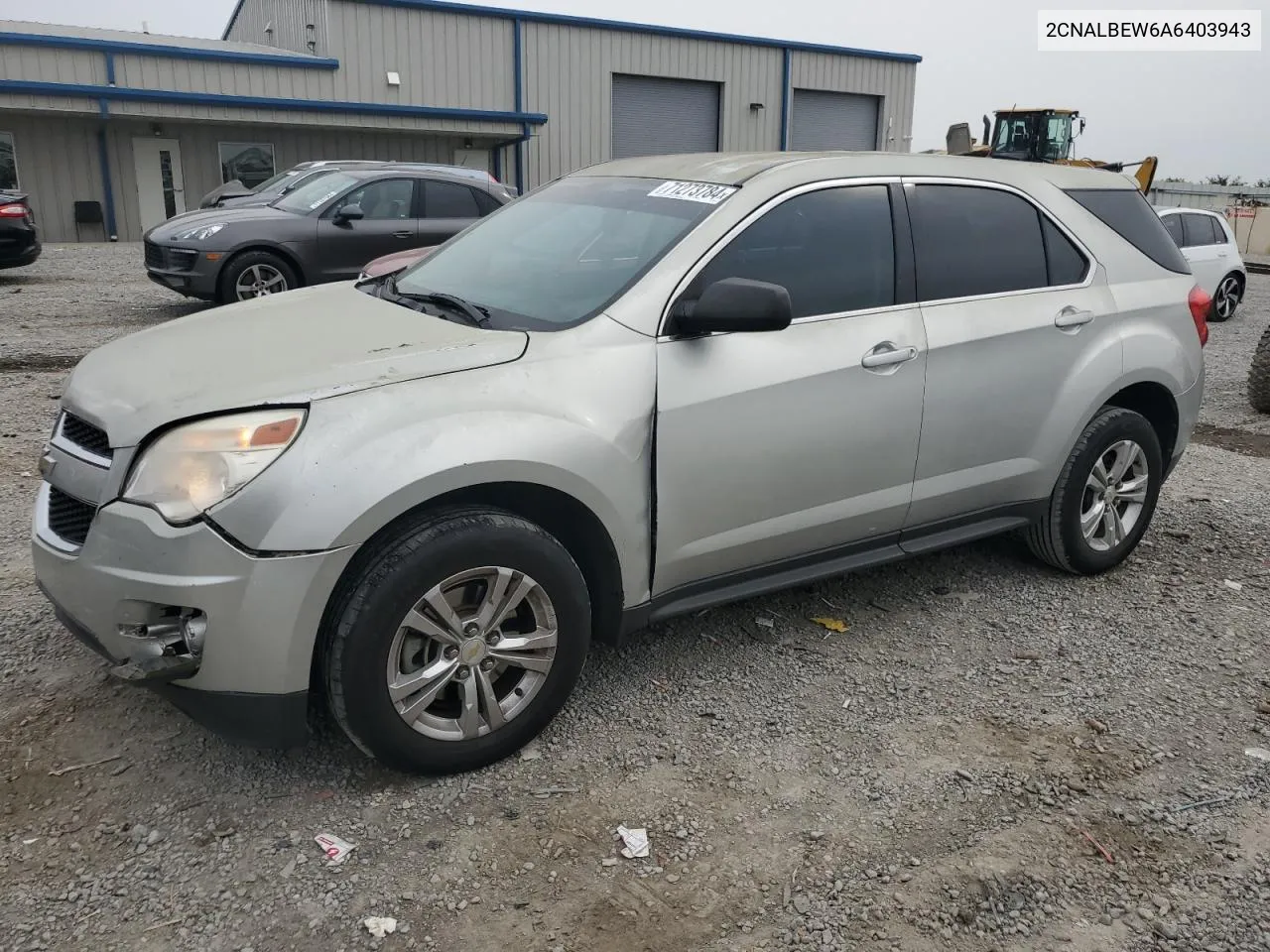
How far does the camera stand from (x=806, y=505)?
3635mm

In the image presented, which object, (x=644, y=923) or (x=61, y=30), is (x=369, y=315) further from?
(x=61, y=30)

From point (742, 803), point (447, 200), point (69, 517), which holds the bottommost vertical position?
point (742, 803)

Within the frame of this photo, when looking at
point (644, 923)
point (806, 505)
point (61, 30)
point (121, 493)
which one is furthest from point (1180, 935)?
point (61, 30)

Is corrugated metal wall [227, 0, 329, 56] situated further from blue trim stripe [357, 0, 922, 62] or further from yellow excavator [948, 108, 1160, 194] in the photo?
yellow excavator [948, 108, 1160, 194]

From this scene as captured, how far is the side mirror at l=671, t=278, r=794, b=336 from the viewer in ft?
10.4

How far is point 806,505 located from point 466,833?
1.56 m

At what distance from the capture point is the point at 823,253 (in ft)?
12.1

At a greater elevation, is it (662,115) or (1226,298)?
(662,115)

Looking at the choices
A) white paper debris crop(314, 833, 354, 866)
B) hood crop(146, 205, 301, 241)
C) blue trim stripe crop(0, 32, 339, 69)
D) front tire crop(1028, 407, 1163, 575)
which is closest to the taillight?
front tire crop(1028, 407, 1163, 575)

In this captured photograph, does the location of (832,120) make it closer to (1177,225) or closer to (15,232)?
(1177,225)

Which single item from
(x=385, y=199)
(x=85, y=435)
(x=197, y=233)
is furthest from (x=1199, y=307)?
(x=197, y=233)

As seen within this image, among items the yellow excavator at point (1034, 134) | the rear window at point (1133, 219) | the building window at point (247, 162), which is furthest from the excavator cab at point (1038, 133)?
the rear window at point (1133, 219)

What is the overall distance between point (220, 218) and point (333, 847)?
9.16 metres

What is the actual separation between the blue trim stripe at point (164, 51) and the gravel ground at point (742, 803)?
2117 centimetres
